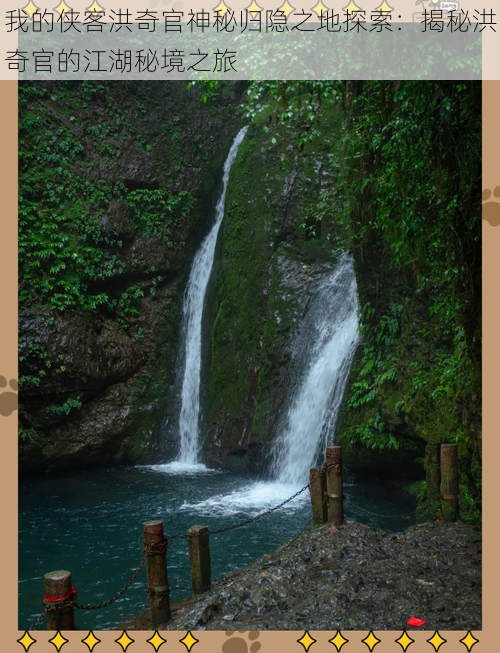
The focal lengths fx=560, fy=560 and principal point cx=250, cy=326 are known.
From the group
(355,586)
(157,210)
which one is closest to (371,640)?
(355,586)

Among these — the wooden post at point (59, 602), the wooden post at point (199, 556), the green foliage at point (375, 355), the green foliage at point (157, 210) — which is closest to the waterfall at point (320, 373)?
the green foliage at point (375, 355)

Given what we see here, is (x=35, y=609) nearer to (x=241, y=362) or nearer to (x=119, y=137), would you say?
(x=241, y=362)

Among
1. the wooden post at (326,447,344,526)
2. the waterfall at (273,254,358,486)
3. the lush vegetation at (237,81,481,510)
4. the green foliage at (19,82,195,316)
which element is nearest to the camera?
the lush vegetation at (237,81,481,510)

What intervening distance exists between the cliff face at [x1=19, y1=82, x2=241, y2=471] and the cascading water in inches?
159

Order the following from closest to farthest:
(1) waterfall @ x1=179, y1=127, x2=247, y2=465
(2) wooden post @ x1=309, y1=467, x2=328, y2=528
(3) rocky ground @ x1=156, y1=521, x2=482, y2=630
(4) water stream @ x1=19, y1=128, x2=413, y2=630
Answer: (3) rocky ground @ x1=156, y1=521, x2=482, y2=630 < (2) wooden post @ x1=309, y1=467, x2=328, y2=528 < (4) water stream @ x1=19, y1=128, x2=413, y2=630 < (1) waterfall @ x1=179, y1=127, x2=247, y2=465

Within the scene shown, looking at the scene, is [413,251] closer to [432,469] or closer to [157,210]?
[432,469]

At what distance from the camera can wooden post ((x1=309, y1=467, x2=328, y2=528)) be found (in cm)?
592

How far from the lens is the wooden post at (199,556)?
4.76 meters

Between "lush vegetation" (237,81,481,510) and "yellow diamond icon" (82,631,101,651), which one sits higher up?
"lush vegetation" (237,81,481,510)

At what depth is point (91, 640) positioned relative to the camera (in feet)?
9.37

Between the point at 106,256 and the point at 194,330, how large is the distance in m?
2.89

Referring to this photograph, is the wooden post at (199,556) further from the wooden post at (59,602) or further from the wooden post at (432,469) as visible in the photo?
the wooden post at (432,469)

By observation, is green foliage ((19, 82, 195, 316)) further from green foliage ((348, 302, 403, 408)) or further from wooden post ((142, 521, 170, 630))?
wooden post ((142, 521, 170, 630))

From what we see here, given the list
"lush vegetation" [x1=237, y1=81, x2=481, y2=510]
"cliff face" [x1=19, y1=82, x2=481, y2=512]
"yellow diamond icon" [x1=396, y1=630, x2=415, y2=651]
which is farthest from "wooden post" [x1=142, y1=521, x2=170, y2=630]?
"cliff face" [x1=19, y1=82, x2=481, y2=512]
